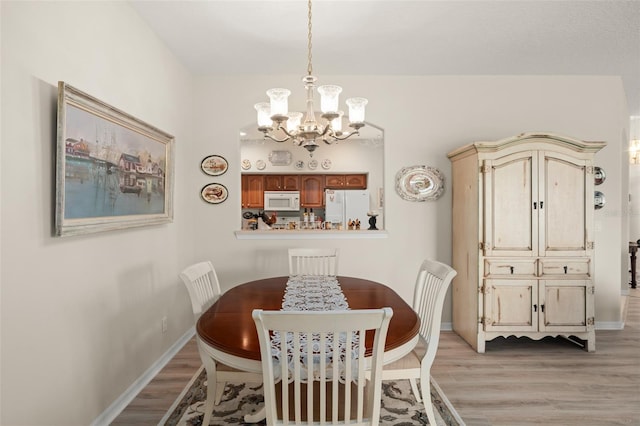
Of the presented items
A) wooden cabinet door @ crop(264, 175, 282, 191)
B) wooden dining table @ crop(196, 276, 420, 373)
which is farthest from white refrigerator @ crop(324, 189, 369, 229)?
wooden dining table @ crop(196, 276, 420, 373)

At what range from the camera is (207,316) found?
186cm

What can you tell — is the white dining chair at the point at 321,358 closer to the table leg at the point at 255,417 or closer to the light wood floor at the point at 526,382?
the table leg at the point at 255,417

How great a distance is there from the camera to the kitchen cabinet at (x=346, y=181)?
675cm

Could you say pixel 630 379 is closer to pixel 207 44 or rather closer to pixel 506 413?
pixel 506 413

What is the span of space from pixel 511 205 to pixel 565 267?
0.72 meters

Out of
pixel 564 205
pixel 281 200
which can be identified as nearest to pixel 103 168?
pixel 564 205

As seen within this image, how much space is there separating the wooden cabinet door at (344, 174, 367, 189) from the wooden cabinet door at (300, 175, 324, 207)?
47 centimetres

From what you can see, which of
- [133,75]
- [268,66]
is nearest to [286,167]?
[268,66]

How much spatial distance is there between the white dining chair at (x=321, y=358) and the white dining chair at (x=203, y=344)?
1.16 ft

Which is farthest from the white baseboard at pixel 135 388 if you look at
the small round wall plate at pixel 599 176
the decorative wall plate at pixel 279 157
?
the small round wall plate at pixel 599 176

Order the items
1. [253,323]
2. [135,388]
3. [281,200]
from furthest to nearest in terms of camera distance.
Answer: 1. [281,200]
2. [135,388]
3. [253,323]

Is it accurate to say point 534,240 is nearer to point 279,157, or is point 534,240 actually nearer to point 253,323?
point 253,323

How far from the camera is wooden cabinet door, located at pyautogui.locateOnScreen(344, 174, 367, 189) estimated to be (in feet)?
22.1

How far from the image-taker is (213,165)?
11.9 feet
